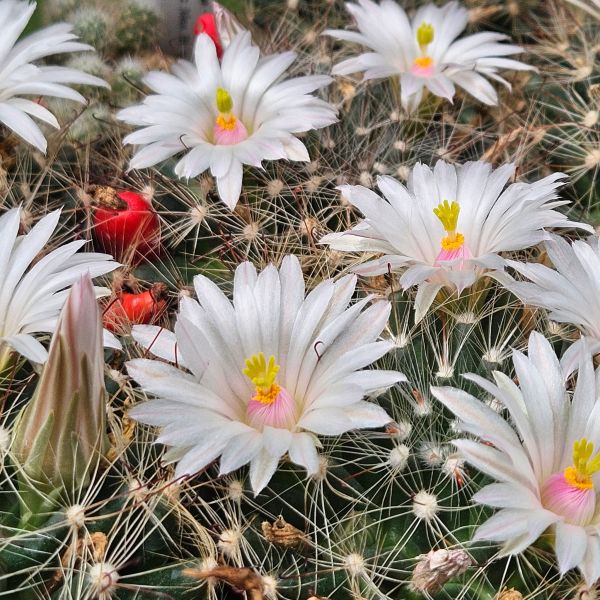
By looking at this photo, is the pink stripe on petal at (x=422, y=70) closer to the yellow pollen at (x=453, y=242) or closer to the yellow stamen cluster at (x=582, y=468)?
the yellow pollen at (x=453, y=242)

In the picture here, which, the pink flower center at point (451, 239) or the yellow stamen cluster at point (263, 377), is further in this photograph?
the pink flower center at point (451, 239)

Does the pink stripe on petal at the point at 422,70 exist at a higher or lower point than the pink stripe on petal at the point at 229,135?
higher

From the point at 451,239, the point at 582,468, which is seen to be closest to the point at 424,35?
the point at 451,239

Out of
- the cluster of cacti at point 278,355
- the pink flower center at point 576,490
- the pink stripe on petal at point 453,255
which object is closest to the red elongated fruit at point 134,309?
the cluster of cacti at point 278,355

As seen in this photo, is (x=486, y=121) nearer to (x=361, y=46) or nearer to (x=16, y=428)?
(x=361, y=46)

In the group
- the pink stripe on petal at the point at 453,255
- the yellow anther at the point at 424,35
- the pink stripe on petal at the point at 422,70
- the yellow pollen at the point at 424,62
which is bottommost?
the pink stripe on petal at the point at 453,255

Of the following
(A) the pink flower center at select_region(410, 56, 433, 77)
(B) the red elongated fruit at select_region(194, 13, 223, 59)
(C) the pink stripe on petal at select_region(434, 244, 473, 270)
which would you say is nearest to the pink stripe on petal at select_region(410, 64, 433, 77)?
(A) the pink flower center at select_region(410, 56, 433, 77)
